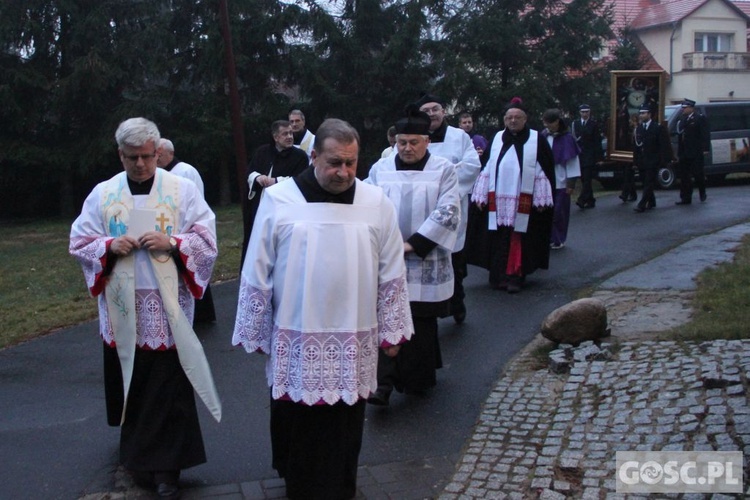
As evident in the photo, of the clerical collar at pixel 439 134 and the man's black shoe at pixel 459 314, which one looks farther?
the man's black shoe at pixel 459 314

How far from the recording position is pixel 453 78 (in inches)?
947

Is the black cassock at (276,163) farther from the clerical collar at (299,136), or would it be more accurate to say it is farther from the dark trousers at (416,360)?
the dark trousers at (416,360)

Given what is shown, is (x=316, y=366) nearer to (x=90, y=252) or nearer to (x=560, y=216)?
(x=90, y=252)

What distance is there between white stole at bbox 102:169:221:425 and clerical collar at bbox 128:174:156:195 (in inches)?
1.0

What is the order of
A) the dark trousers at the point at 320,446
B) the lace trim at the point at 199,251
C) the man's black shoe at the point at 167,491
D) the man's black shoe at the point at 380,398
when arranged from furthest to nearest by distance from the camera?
the man's black shoe at the point at 380,398, the lace trim at the point at 199,251, the man's black shoe at the point at 167,491, the dark trousers at the point at 320,446

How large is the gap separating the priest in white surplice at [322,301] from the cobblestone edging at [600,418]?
78 cm

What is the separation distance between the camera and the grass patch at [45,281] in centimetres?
968

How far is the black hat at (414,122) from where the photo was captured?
6.38m

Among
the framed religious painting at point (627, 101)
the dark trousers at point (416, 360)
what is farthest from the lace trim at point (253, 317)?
the framed religious painting at point (627, 101)

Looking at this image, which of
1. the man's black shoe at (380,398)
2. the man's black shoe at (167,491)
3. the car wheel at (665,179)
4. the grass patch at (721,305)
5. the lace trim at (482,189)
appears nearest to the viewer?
the man's black shoe at (167,491)

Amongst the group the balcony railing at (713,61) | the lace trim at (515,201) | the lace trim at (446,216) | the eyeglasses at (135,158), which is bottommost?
the lace trim at (515,201)

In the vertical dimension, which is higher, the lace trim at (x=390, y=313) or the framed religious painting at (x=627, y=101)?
the framed religious painting at (x=627, y=101)

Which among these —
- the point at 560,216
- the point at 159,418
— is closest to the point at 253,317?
the point at 159,418

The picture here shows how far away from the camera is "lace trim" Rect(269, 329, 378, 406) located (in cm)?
452
